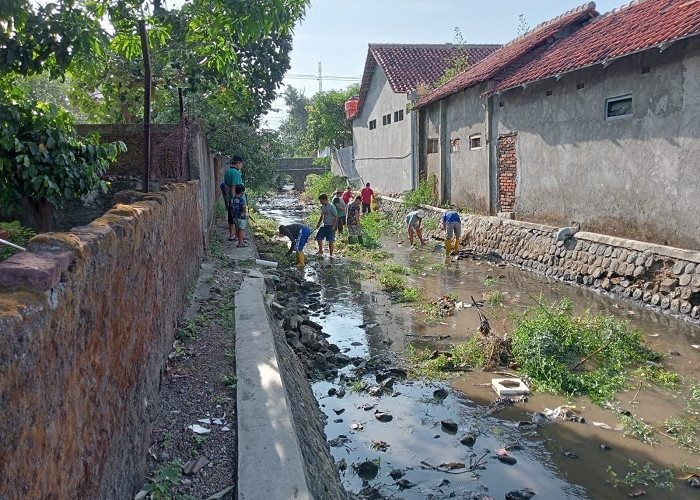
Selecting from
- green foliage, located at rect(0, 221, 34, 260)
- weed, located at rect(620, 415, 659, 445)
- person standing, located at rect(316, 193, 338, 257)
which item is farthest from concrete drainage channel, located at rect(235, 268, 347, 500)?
person standing, located at rect(316, 193, 338, 257)

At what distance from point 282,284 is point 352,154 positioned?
2151 cm

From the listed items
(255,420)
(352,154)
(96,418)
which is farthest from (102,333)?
(352,154)

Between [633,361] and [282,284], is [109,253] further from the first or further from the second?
[282,284]

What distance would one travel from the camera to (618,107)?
1030cm

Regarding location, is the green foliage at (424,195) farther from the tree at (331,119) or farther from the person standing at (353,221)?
the tree at (331,119)

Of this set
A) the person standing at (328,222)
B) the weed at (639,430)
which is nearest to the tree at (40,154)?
the weed at (639,430)

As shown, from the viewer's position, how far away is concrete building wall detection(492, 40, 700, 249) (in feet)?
28.7

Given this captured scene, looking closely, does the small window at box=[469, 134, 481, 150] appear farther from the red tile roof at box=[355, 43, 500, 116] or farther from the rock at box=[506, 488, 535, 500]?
the rock at box=[506, 488, 535, 500]

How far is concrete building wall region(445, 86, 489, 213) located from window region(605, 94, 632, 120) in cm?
472

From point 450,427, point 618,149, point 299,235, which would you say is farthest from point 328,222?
point 450,427

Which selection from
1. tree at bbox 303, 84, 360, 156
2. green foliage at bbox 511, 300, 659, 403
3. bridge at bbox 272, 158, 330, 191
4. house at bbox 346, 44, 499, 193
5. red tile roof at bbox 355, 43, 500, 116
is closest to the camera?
green foliage at bbox 511, 300, 659, 403

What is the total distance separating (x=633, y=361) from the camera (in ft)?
22.4

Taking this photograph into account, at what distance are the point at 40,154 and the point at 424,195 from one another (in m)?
14.4

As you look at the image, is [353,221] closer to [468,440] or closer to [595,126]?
[595,126]
